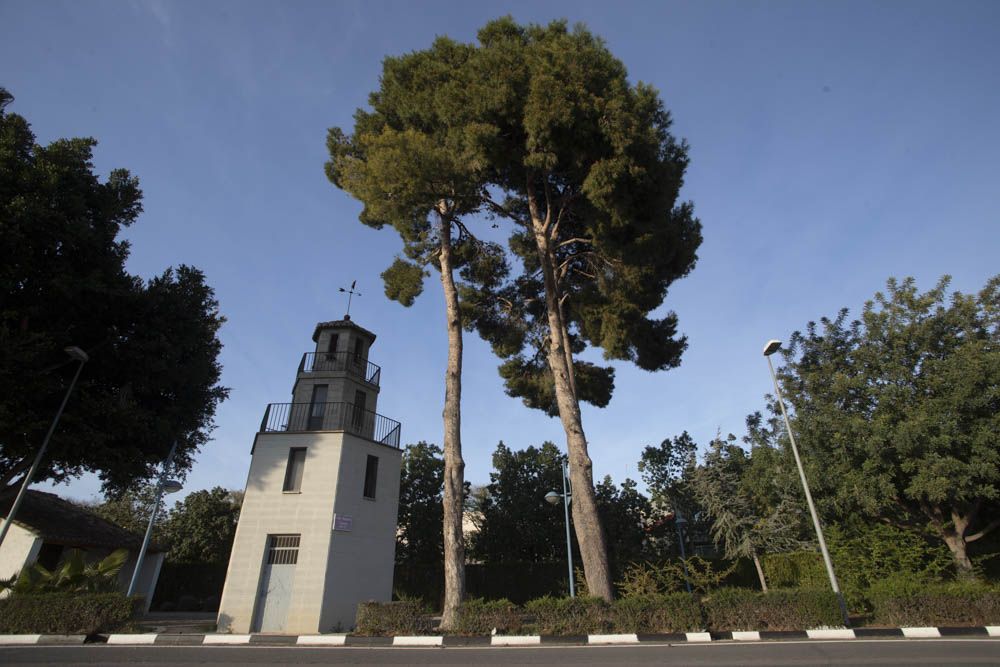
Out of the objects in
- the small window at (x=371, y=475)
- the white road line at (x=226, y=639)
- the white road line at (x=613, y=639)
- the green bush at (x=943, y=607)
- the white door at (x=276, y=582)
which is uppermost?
Answer: the small window at (x=371, y=475)

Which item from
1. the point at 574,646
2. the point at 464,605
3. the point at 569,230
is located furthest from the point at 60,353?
the point at 574,646

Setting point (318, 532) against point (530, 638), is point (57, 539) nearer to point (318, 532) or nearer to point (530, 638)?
point (318, 532)

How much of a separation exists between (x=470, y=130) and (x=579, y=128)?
3.01 meters

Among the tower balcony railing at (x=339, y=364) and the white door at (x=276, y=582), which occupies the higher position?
the tower balcony railing at (x=339, y=364)

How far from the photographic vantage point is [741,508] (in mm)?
27031

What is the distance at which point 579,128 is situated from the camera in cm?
1373

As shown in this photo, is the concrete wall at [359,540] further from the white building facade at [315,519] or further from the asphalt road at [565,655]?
the asphalt road at [565,655]

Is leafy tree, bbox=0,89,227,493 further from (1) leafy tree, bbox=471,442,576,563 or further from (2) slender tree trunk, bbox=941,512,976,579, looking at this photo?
(2) slender tree trunk, bbox=941,512,976,579

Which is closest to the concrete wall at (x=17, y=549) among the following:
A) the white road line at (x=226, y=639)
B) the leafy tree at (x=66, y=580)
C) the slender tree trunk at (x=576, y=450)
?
the leafy tree at (x=66, y=580)

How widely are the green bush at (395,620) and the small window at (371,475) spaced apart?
7315 mm

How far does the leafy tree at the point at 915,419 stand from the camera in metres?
17.0

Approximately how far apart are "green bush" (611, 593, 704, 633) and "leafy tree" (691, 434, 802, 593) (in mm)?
15870

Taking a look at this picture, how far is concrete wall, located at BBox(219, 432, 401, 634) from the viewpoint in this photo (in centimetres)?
1436

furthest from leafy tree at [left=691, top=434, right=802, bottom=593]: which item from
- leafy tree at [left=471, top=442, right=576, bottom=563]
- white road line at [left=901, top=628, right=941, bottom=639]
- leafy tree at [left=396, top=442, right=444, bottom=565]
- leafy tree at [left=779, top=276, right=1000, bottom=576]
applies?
leafy tree at [left=396, top=442, right=444, bottom=565]
